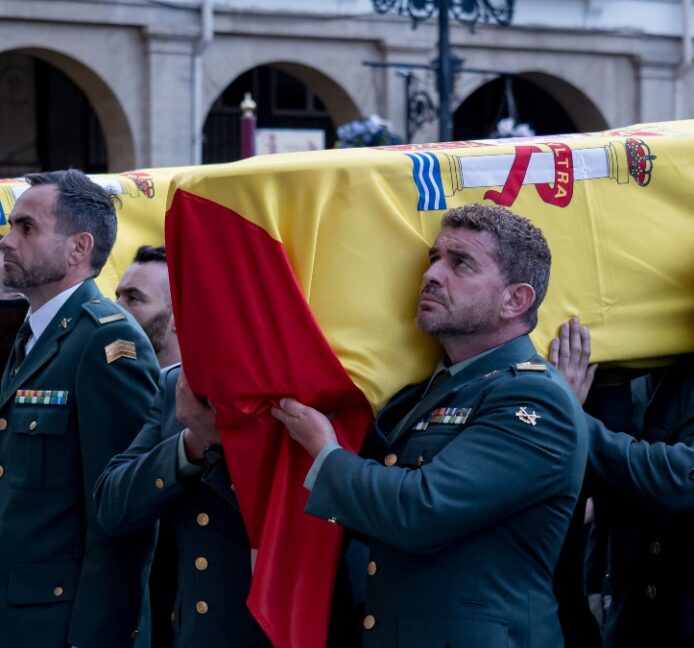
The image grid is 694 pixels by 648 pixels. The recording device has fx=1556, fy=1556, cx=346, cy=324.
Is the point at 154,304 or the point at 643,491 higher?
the point at 154,304

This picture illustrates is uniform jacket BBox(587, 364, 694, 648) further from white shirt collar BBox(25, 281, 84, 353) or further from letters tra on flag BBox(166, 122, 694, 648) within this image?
white shirt collar BBox(25, 281, 84, 353)

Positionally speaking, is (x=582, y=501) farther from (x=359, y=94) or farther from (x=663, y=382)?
(x=359, y=94)

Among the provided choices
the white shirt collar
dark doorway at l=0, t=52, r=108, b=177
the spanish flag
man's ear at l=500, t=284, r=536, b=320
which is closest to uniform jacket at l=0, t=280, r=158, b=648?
the white shirt collar

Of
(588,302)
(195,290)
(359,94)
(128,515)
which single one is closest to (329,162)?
(195,290)

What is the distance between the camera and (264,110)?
20.0m

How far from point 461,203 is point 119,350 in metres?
1.03

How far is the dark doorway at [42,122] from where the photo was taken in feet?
61.1

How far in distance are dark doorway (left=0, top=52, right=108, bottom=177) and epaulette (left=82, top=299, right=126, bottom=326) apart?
14742 mm

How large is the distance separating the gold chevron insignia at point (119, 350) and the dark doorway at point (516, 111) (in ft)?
58.7

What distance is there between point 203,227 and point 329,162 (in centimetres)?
30

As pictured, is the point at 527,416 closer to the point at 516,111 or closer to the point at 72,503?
the point at 72,503

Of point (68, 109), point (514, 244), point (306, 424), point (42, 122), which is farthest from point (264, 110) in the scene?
point (306, 424)

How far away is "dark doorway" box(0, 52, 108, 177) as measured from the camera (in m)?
18.6

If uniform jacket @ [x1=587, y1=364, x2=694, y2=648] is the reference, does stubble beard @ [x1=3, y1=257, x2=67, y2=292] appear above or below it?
above
